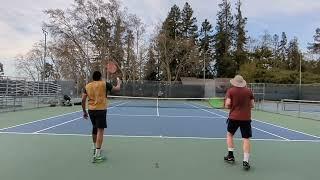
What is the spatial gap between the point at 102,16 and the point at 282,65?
4824 cm

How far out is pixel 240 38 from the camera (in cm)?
10469

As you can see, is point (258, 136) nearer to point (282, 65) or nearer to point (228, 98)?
point (228, 98)

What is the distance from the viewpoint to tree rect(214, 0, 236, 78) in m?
101

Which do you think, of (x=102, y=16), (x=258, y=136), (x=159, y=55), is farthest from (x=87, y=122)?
(x=159, y=55)

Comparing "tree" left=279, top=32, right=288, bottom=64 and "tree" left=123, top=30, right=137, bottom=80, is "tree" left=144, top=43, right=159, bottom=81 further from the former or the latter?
"tree" left=279, top=32, right=288, bottom=64

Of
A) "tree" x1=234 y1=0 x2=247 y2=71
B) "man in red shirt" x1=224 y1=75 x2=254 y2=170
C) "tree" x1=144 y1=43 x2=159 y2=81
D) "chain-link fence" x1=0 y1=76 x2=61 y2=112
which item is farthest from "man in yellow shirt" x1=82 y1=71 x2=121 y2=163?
"tree" x1=234 y1=0 x2=247 y2=71

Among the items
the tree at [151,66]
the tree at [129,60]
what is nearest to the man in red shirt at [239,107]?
the tree at [129,60]

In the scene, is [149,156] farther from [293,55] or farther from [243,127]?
[293,55]

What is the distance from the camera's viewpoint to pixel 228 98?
9.18 metres

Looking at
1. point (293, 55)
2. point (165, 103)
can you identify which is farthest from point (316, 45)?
point (165, 103)

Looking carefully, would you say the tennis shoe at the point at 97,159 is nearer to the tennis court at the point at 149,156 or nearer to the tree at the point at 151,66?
the tennis court at the point at 149,156

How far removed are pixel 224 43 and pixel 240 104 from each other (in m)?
96.8

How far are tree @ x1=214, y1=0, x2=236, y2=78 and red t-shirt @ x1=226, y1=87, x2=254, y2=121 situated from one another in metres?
91.9

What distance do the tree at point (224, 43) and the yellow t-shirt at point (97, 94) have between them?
301 feet
